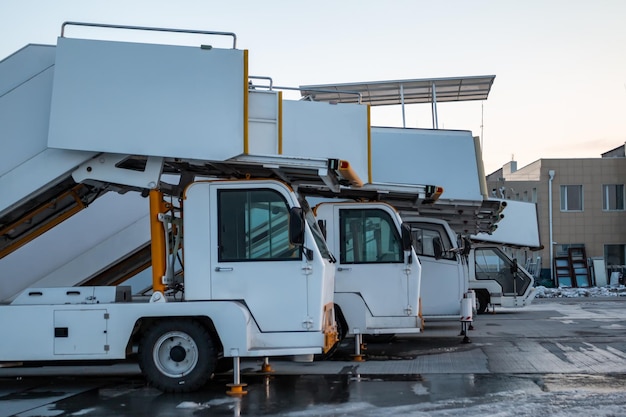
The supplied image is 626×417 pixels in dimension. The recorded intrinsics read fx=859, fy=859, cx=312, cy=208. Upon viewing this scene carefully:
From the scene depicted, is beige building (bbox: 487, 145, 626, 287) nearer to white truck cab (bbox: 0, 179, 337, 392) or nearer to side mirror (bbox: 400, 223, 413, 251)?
side mirror (bbox: 400, 223, 413, 251)

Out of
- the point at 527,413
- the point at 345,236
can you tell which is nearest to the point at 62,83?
the point at 345,236

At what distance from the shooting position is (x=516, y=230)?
23.5 m

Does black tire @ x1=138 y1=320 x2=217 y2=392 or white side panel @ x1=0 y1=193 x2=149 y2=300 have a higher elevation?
white side panel @ x1=0 y1=193 x2=149 y2=300

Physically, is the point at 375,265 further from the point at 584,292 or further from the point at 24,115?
the point at 584,292

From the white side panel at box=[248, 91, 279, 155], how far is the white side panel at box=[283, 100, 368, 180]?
65.9 inches

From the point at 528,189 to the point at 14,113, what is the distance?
38071 millimetres

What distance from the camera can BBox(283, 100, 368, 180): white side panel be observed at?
11898mm

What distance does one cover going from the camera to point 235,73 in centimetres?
973

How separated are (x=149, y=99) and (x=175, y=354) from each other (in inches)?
113

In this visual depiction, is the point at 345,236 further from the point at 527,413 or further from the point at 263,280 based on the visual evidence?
the point at 527,413

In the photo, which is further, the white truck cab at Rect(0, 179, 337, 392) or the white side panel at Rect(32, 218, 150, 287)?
the white side panel at Rect(32, 218, 150, 287)

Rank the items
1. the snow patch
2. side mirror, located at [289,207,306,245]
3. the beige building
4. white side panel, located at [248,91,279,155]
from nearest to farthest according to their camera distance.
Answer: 1. side mirror, located at [289,207,306,245]
2. white side panel, located at [248,91,279,155]
3. the snow patch
4. the beige building

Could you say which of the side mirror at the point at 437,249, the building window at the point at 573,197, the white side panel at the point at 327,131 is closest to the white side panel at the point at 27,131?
the white side panel at the point at 327,131

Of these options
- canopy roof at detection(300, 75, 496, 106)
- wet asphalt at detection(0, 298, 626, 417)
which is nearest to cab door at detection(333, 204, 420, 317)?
wet asphalt at detection(0, 298, 626, 417)
